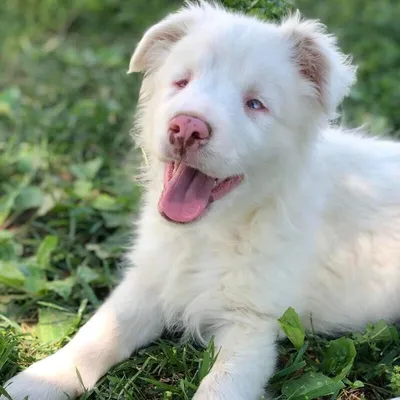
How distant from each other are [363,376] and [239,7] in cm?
221

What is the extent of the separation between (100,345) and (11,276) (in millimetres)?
982

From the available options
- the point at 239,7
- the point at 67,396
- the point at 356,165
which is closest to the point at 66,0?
the point at 239,7

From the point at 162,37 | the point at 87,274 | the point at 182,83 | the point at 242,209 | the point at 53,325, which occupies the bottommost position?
the point at 53,325

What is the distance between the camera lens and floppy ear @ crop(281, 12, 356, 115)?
3164 mm

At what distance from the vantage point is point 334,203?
11.9ft

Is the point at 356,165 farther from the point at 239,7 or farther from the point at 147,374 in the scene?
the point at 147,374

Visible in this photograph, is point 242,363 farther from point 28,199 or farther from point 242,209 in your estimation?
point 28,199

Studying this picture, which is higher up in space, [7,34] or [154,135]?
[154,135]

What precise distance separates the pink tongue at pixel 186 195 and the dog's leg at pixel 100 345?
26.8 inches

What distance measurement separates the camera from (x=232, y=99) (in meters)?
3.04

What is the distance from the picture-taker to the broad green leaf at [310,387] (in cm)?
312

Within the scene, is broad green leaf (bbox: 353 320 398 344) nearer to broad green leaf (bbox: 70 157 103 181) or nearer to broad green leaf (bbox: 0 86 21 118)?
broad green leaf (bbox: 70 157 103 181)

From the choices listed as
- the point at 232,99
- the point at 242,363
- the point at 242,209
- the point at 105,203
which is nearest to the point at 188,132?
the point at 232,99

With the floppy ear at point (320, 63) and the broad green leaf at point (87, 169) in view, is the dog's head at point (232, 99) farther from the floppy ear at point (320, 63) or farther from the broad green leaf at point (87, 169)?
the broad green leaf at point (87, 169)
